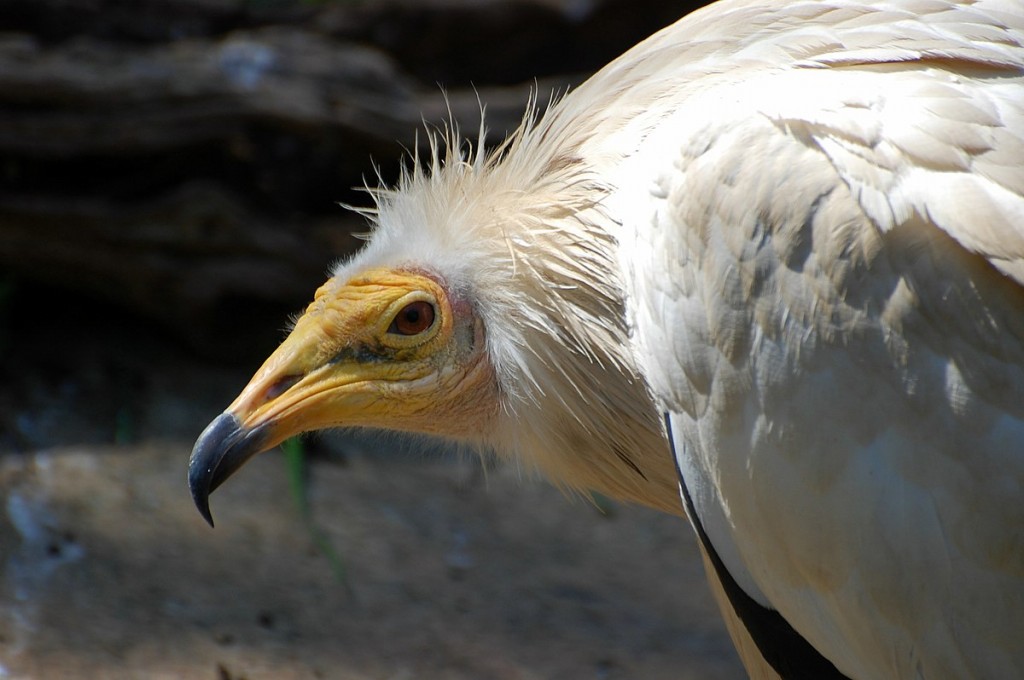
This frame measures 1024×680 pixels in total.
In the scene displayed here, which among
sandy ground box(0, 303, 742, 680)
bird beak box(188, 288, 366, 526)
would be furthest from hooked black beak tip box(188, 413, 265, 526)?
sandy ground box(0, 303, 742, 680)

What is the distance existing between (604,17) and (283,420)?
11.9 ft

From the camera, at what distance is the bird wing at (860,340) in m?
1.80

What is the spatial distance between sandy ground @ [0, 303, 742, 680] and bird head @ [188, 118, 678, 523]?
903mm

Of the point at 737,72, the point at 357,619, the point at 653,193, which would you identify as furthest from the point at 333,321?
the point at 357,619

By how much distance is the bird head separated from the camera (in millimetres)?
2318

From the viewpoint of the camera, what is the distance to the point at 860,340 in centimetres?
182

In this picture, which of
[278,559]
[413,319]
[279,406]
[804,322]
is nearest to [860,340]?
[804,322]

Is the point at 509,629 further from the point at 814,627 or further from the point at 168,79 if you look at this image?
the point at 168,79

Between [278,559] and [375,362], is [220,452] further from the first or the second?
[278,559]

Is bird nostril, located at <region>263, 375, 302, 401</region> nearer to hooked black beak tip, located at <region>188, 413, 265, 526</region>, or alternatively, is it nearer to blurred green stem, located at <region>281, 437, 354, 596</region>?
hooked black beak tip, located at <region>188, 413, 265, 526</region>

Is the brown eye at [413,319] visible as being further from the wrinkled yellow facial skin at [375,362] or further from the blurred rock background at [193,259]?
the blurred rock background at [193,259]

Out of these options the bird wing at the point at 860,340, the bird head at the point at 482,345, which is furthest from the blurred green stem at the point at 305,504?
the bird wing at the point at 860,340

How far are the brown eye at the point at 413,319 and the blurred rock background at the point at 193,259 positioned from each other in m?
1.60

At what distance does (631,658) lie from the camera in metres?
3.80
